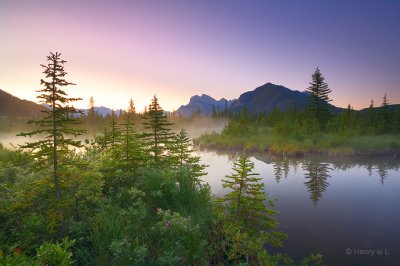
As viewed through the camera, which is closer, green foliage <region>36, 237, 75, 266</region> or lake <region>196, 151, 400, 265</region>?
green foliage <region>36, 237, 75, 266</region>

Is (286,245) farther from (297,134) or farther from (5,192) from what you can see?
(297,134)

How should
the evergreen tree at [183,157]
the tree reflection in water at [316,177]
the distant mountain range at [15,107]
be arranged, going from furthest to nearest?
the distant mountain range at [15,107] < the tree reflection in water at [316,177] < the evergreen tree at [183,157]

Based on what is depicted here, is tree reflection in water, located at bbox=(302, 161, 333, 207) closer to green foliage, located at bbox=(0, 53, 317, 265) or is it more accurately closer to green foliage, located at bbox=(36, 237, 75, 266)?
green foliage, located at bbox=(0, 53, 317, 265)

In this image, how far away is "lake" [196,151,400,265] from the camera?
331 inches

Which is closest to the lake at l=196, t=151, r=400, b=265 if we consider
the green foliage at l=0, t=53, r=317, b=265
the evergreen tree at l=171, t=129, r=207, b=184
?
the evergreen tree at l=171, t=129, r=207, b=184

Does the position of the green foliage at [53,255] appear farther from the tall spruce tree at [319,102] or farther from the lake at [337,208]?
the tall spruce tree at [319,102]

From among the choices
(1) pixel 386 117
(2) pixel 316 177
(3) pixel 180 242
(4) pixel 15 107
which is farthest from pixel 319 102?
(4) pixel 15 107

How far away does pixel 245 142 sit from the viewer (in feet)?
124

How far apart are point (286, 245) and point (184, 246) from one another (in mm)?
6319

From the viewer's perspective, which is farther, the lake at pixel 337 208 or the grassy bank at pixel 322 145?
the grassy bank at pixel 322 145

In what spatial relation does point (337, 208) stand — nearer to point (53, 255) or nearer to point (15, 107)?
point (53, 255)

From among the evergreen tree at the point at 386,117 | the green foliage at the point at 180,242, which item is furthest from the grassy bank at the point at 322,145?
the green foliage at the point at 180,242

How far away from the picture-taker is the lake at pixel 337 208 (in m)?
8.40

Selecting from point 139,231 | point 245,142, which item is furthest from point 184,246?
point 245,142
